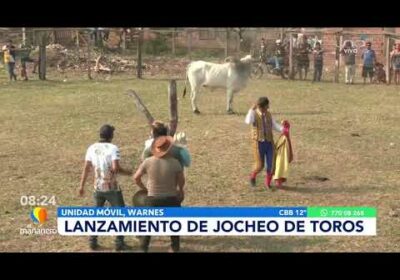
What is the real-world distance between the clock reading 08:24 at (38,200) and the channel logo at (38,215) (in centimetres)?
29

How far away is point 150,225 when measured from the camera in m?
6.23

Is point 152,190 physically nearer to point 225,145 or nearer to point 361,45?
point 225,145

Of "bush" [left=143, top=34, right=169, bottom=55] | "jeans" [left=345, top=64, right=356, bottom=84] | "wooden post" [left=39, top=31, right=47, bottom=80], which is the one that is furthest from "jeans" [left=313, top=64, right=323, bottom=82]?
"wooden post" [left=39, top=31, right=47, bottom=80]

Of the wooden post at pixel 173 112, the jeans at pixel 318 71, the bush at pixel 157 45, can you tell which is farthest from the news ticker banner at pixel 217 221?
the bush at pixel 157 45

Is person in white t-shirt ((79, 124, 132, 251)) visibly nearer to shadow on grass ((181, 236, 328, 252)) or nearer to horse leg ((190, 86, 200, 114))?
shadow on grass ((181, 236, 328, 252))

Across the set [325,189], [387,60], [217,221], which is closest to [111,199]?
[217,221]

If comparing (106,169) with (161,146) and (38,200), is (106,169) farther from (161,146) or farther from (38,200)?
(38,200)

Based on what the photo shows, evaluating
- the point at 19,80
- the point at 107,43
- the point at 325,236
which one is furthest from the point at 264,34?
the point at 325,236

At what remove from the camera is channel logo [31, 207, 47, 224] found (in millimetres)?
6836

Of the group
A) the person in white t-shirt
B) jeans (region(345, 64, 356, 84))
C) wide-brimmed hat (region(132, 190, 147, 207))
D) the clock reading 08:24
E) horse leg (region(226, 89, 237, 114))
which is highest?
jeans (region(345, 64, 356, 84))

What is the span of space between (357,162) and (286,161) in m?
1.76

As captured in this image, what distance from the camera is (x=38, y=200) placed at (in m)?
7.45

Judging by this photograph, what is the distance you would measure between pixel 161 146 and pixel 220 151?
417cm

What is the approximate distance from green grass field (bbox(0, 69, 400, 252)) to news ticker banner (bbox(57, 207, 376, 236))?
0.16 m
